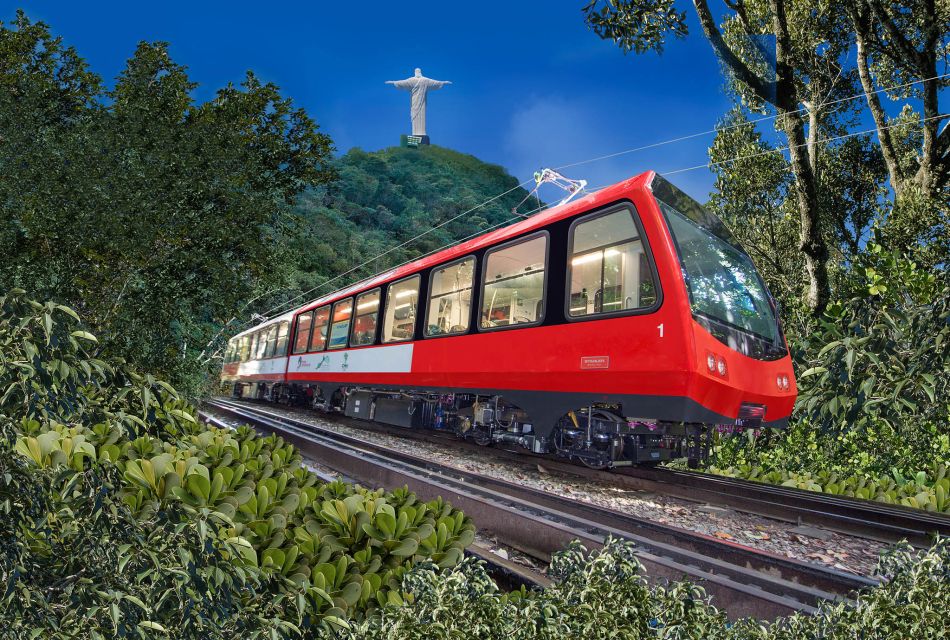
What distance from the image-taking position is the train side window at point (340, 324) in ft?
44.8

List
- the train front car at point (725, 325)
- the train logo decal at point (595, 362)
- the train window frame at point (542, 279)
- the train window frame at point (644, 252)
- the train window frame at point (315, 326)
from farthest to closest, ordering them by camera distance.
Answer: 1. the train window frame at point (315, 326)
2. the train window frame at point (542, 279)
3. the train logo decal at point (595, 362)
4. the train window frame at point (644, 252)
5. the train front car at point (725, 325)

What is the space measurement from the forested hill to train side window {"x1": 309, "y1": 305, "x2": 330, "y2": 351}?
890 inches

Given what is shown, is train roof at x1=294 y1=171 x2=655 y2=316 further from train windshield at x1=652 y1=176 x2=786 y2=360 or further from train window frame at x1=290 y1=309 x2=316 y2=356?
train window frame at x1=290 y1=309 x2=316 y2=356

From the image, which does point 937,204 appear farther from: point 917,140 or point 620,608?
point 620,608

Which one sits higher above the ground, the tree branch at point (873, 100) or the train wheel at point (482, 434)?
the tree branch at point (873, 100)

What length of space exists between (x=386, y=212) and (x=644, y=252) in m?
63.5

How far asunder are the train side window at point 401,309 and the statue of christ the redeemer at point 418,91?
125 meters

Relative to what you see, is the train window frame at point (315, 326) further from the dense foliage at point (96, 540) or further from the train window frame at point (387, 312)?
the dense foliage at point (96, 540)

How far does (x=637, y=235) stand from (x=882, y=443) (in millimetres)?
4782

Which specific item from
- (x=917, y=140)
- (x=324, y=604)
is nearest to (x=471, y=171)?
(x=917, y=140)

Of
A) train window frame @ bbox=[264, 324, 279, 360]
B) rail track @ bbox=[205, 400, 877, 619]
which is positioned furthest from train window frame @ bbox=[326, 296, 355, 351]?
rail track @ bbox=[205, 400, 877, 619]

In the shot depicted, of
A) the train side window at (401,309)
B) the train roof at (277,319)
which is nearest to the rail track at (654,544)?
the train side window at (401,309)

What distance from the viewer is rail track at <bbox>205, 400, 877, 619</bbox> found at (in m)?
3.28

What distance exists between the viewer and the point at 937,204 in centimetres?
1165
